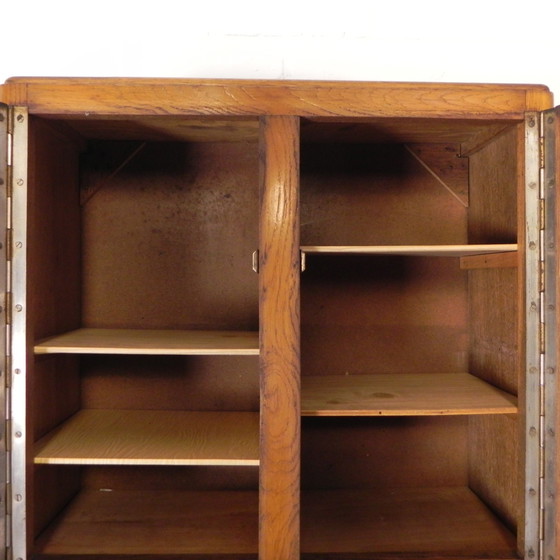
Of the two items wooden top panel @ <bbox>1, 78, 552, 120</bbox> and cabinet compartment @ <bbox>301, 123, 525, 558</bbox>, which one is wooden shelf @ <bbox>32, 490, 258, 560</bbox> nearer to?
cabinet compartment @ <bbox>301, 123, 525, 558</bbox>

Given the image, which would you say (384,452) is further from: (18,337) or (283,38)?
(283,38)

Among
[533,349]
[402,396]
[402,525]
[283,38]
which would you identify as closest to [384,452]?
[402,525]

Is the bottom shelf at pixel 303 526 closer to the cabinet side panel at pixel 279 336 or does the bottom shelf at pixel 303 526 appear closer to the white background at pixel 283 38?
the cabinet side panel at pixel 279 336

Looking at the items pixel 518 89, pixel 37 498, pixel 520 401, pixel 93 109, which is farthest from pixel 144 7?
pixel 520 401

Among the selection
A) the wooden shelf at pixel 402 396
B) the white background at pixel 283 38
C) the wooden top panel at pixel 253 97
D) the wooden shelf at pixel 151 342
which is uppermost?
the white background at pixel 283 38

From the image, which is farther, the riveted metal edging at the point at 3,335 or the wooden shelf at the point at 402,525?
the wooden shelf at the point at 402,525

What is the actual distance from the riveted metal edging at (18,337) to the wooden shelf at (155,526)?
18 cm

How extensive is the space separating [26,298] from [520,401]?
53.2 inches

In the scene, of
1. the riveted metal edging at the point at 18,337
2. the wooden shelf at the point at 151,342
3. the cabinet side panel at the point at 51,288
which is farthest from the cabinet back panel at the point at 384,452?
the riveted metal edging at the point at 18,337

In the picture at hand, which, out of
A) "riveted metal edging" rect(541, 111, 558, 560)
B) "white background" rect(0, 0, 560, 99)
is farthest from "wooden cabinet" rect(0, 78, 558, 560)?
"white background" rect(0, 0, 560, 99)

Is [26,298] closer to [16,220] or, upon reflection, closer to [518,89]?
[16,220]

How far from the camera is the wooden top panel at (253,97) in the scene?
1.47 metres

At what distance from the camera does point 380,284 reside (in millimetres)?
2045

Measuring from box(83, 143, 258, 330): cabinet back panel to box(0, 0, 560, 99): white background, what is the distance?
1.29 ft
